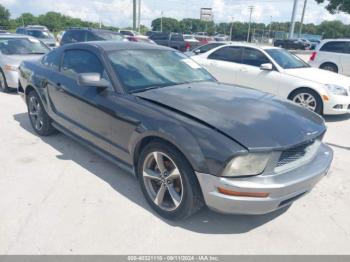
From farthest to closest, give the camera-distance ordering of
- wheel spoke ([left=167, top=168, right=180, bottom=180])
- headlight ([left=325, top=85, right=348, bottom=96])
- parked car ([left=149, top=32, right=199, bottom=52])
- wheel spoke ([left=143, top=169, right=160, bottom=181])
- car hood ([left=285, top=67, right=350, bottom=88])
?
parked car ([left=149, top=32, right=199, bottom=52]) < car hood ([left=285, top=67, right=350, bottom=88]) < headlight ([left=325, top=85, right=348, bottom=96]) < wheel spoke ([left=143, top=169, right=160, bottom=181]) < wheel spoke ([left=167, top=168, right=180, bottom=180])

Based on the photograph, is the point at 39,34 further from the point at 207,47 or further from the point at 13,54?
the point at 207,47

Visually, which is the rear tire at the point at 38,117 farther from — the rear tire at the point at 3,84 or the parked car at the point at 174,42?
the parked car at the point at 174,42

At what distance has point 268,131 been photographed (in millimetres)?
2607

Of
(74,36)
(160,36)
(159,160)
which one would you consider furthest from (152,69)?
(160,36)

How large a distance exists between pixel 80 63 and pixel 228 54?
4810mm

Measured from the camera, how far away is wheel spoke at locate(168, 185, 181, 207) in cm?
276

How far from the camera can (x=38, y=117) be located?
4.90 m

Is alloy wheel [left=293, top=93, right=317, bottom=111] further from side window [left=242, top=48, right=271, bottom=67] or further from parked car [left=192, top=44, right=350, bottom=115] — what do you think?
side window [left=242, top=48, right=271, bottom=67]

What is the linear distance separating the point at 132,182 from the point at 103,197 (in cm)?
43

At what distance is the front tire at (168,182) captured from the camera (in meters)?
2.58

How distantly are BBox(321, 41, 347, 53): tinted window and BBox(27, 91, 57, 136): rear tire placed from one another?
10.8 meters

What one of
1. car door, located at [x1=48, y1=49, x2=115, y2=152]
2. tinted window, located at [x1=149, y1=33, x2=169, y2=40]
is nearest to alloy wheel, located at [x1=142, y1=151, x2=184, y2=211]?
car door, located at [x1=48, y1=49, x2=115, y2=152]

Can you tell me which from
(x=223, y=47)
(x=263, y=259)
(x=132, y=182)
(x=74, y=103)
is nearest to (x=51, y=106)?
(x=74, y=103)

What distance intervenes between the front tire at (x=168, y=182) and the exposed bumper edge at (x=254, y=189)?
0.13 m
